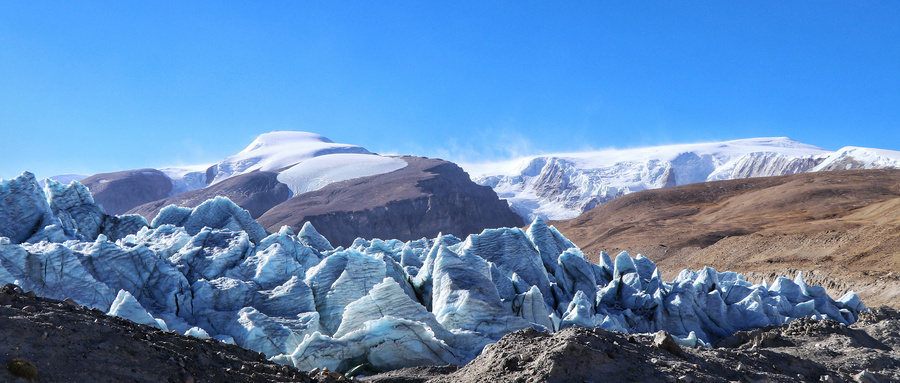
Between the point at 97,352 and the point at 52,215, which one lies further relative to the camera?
the point at 52,215

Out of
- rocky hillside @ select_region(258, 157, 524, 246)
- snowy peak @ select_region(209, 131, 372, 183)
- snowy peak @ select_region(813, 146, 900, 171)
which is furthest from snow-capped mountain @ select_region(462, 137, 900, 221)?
snowy peak @ select_region(209, 131, 372, 183)

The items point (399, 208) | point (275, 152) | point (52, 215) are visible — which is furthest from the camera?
point (275, 152)

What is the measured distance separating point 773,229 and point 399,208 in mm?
33181

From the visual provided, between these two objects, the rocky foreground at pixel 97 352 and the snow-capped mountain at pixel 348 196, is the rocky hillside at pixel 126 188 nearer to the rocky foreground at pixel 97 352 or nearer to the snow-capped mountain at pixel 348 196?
the snow-capped mountain at pixel 348 196

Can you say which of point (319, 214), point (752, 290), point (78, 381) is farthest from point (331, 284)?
point (319, 214)

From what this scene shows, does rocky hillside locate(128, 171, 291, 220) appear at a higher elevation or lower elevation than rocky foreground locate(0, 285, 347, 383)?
higher

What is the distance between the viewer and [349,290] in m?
12.6

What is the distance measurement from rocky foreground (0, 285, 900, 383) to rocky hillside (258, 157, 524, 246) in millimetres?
47220

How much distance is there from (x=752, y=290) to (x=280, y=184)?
64238 millimetres

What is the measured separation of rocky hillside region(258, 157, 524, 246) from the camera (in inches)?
2207

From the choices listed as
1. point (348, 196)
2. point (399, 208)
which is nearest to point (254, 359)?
point (399, 208)

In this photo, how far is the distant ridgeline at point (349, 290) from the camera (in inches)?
389

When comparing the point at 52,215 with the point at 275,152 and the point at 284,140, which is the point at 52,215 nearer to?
the point at 275,152

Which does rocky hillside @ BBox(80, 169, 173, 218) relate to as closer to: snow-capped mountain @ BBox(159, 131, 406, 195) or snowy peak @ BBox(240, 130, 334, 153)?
snow-capped mountain @ BBox(159, 131, 406, 195)
